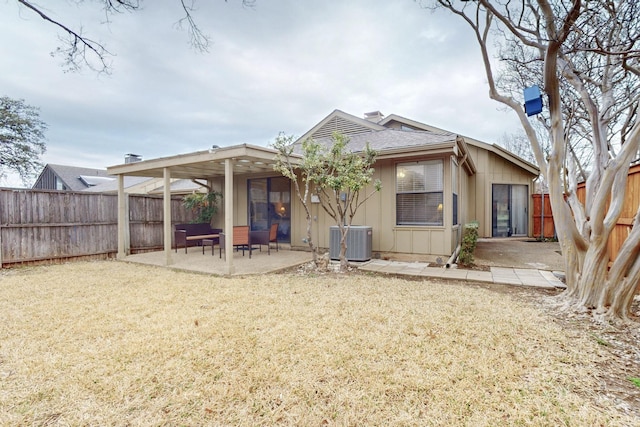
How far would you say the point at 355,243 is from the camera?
704 centimetres

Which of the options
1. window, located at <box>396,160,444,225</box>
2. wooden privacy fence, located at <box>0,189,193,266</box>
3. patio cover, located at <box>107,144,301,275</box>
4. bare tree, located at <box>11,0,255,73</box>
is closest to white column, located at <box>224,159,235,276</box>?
patio cover, located at <box>107,144,301,275</box>

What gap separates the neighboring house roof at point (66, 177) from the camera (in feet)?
71.9

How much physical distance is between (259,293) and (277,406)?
2789 mm

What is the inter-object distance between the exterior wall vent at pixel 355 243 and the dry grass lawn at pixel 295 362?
2.45 meters

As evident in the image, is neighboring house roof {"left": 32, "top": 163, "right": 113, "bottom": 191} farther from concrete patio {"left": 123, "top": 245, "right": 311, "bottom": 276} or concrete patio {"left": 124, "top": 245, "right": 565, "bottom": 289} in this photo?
concrete patio {"left": 124, "top": 245, "right": 565, "bottom": 289}

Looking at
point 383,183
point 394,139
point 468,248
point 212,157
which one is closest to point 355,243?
point 383,183

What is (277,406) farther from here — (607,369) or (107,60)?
(107,60)

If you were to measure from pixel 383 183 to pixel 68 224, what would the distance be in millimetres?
Answer: 8403

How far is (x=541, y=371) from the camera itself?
2426 mm

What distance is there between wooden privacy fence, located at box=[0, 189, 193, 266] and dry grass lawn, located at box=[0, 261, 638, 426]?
3318 mm

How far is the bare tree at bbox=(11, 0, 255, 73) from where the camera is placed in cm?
428

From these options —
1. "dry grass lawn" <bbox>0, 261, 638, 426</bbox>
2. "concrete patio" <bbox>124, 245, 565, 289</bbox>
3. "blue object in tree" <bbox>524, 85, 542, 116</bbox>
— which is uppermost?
"blue object in tree" <bbox>524, 85, 542, 116</bbox>

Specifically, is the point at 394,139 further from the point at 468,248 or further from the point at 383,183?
the point at 468,248

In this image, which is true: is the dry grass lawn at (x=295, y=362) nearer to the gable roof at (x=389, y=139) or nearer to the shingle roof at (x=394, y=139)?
the gable roof at (x=389, y=139)
